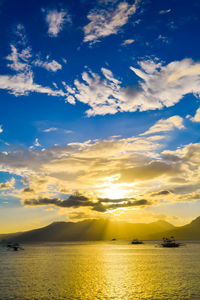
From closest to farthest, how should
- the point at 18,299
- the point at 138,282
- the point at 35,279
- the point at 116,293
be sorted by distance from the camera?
the point at 18,299
the point at 116,293
the point at 138,282
the point at 35,279

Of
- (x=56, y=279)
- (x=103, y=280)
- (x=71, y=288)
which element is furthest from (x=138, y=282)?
(x=56, y=279)

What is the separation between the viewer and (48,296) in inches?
1884

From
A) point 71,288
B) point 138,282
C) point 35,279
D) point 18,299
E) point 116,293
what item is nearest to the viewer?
point 18,299

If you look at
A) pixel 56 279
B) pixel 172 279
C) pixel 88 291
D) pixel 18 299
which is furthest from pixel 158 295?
pixel 56 279

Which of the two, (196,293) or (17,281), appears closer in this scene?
(196,293)

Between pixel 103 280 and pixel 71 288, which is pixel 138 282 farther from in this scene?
pixel 71 288

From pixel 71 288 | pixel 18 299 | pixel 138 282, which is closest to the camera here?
pixel 18 299

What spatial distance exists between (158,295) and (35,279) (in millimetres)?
36363

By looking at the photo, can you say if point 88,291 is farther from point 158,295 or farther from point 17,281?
point 17,281

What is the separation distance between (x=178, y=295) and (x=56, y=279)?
35213mm

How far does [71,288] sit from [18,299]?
14130 mm

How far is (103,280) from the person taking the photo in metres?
65.4

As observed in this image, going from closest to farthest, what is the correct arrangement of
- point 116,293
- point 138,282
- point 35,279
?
point 116,293 → point 138,282 → point 35,279

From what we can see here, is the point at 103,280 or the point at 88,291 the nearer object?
the point at 88,291
